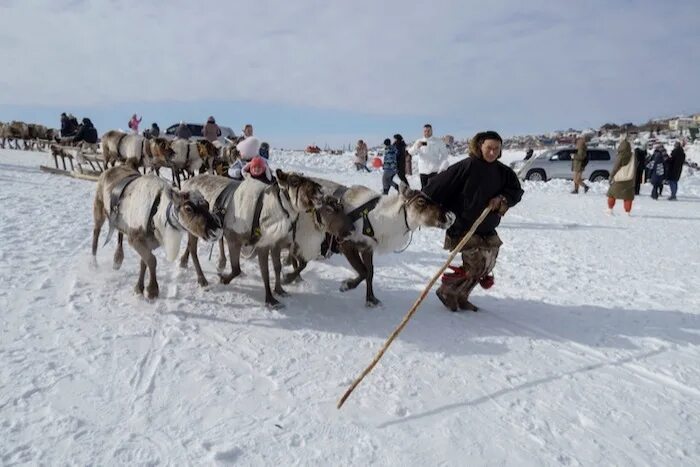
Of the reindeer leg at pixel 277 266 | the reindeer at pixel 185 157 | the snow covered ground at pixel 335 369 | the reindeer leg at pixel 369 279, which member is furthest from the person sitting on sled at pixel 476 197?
the reindeer at pixel 185 157

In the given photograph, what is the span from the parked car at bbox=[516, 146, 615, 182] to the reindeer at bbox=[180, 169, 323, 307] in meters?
18.4

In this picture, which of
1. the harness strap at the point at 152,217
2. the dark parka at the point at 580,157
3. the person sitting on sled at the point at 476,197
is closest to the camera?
the person sitting on sled at the point at 476,197

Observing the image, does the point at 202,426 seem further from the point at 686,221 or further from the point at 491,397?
the point at 686,221

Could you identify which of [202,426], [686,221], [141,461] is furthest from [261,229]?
[686,221]

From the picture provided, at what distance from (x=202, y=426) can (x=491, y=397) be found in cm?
215

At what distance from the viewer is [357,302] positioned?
219 inches

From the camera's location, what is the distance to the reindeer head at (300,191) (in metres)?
4.88

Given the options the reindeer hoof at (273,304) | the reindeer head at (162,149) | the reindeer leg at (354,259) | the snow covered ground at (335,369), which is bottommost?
the snow covered ground at (335,369)

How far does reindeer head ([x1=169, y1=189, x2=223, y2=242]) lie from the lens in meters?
4.78

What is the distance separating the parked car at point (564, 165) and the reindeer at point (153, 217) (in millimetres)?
18986

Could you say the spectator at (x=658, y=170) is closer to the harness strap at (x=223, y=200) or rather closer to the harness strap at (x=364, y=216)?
the harness strap at (x=364, y=216)

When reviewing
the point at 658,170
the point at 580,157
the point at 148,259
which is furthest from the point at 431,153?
the point at 658,170

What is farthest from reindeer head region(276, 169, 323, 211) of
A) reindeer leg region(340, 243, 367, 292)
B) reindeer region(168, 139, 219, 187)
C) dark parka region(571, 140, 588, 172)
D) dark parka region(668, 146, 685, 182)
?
dark parka region(668, 146, 685, 182)

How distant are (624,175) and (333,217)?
10.1 metres
